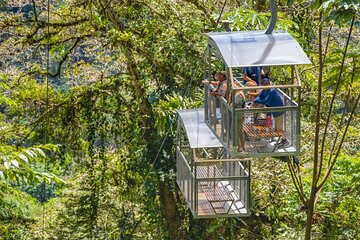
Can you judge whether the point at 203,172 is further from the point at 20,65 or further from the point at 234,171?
the point at 20,65

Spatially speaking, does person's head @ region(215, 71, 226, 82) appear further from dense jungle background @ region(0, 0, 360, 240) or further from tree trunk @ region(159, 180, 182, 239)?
tree trunk @ region(159, 180, 182, 239)

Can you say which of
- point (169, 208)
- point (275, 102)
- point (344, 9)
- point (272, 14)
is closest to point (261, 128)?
point (275, 102)

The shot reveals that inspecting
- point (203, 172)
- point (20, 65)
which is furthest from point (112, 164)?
point (203, 172)

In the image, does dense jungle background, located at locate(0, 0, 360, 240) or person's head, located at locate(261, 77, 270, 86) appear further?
→ dense jungle background, located at locate(0, 0, 360, 240)

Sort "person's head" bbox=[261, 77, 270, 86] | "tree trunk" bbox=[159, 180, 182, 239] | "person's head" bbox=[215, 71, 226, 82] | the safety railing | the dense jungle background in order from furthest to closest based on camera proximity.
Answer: "tree trunk" bbox=[159, 180, 182, 239]
the dense jungle background
"person's head" bbox=[215, 71, 226, 82]
"person's head" bbox=[261, 77, 270, 86]
the safety railing

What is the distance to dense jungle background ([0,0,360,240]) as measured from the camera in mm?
12930

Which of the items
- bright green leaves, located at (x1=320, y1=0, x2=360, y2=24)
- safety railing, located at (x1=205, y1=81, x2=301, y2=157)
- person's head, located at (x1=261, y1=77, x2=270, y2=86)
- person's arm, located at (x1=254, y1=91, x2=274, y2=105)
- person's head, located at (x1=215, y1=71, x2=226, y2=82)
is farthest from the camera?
person's head, located at (x1=215, y1=71, x2=226, y2=82)

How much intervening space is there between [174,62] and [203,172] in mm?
4139

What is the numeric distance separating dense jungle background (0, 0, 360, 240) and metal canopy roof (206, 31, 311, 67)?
16.7 ft

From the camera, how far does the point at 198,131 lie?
8.97 m

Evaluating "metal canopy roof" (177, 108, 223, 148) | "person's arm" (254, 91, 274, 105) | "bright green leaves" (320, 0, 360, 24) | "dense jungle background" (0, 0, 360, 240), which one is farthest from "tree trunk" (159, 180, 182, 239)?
"bright green leaves" (320, 0, 360, 24)

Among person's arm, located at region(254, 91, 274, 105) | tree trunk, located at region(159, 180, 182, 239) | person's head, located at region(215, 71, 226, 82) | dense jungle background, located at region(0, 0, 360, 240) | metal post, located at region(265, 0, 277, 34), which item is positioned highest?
metal post, located at region(265, 0, 277, 34)

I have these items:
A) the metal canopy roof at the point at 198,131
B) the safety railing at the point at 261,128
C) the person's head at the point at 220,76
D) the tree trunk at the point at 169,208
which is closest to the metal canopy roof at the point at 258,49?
the safety railing at the point at 261,128

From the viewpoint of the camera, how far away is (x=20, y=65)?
16.1 m
